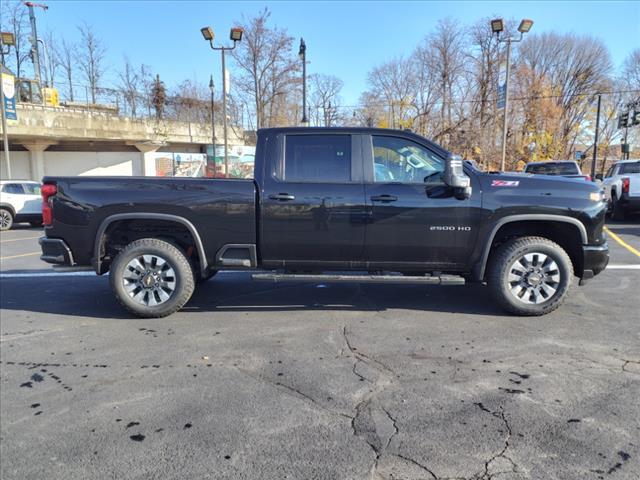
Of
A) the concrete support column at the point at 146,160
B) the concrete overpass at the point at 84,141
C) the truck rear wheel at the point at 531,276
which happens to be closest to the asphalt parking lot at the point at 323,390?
the truck rear wheel at the point at 531,276

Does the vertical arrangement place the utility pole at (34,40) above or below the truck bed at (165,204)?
above

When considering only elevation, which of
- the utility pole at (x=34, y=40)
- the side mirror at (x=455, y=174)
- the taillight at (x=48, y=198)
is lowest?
the taillight at (x=48, y=198)

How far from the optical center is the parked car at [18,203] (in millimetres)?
14578

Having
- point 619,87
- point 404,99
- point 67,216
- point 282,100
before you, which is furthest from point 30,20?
point 619,87

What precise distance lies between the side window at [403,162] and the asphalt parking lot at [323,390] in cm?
152

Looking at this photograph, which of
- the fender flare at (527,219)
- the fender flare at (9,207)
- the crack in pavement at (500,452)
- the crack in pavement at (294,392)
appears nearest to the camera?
the crack in pavement at (500,452)

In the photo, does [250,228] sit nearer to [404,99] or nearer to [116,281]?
[116,281]

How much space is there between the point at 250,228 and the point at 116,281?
5.17 ft

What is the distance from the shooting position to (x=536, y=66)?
4538cm

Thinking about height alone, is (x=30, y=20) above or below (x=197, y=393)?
above

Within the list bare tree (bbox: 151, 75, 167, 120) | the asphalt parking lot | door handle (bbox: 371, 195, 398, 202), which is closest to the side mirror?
door handle (bbox: 371, 195, 398, 202)

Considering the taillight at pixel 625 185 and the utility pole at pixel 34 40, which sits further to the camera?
the utility pole at pixel 34 40

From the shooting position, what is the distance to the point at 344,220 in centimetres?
493

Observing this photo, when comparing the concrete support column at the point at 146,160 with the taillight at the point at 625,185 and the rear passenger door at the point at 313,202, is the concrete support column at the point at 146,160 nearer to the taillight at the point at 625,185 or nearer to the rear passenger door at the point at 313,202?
the taillight at the point at 625,185
